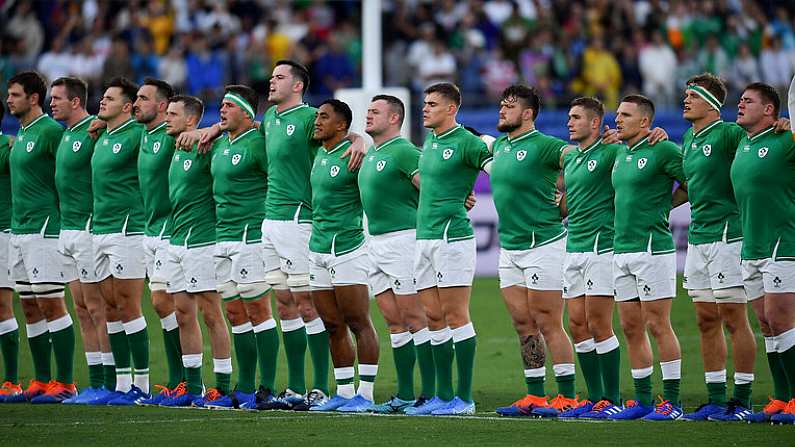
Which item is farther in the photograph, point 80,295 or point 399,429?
point 80,295

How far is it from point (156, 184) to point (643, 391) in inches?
185

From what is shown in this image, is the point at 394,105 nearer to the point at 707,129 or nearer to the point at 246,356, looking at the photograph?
the point at 246,356

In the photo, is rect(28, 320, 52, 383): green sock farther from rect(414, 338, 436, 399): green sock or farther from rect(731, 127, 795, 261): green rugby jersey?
rect(731, 127, 795, 261): green rugby jersey

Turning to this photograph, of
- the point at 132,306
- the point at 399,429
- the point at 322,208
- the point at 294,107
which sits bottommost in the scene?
the point at 399,429

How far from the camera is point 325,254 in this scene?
12430mm

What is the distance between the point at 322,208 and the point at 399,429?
7.66 feet

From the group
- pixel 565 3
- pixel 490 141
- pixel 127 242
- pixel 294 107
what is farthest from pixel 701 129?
pixel 565 3

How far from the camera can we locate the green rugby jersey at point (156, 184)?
1312 centimetres

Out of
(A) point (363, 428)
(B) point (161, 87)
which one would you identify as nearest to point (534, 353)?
(A) point (363, 428)

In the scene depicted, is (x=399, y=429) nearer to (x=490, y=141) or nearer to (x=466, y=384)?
(x=466, y=384)

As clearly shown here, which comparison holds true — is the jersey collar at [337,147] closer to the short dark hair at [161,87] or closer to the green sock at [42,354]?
the short dark hair at [161,87]

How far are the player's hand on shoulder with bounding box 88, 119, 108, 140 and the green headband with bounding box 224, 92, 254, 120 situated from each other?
1408mm

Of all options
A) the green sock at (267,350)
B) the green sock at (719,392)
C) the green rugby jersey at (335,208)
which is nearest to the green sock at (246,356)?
the green sock at (267,350)

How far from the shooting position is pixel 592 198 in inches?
465
